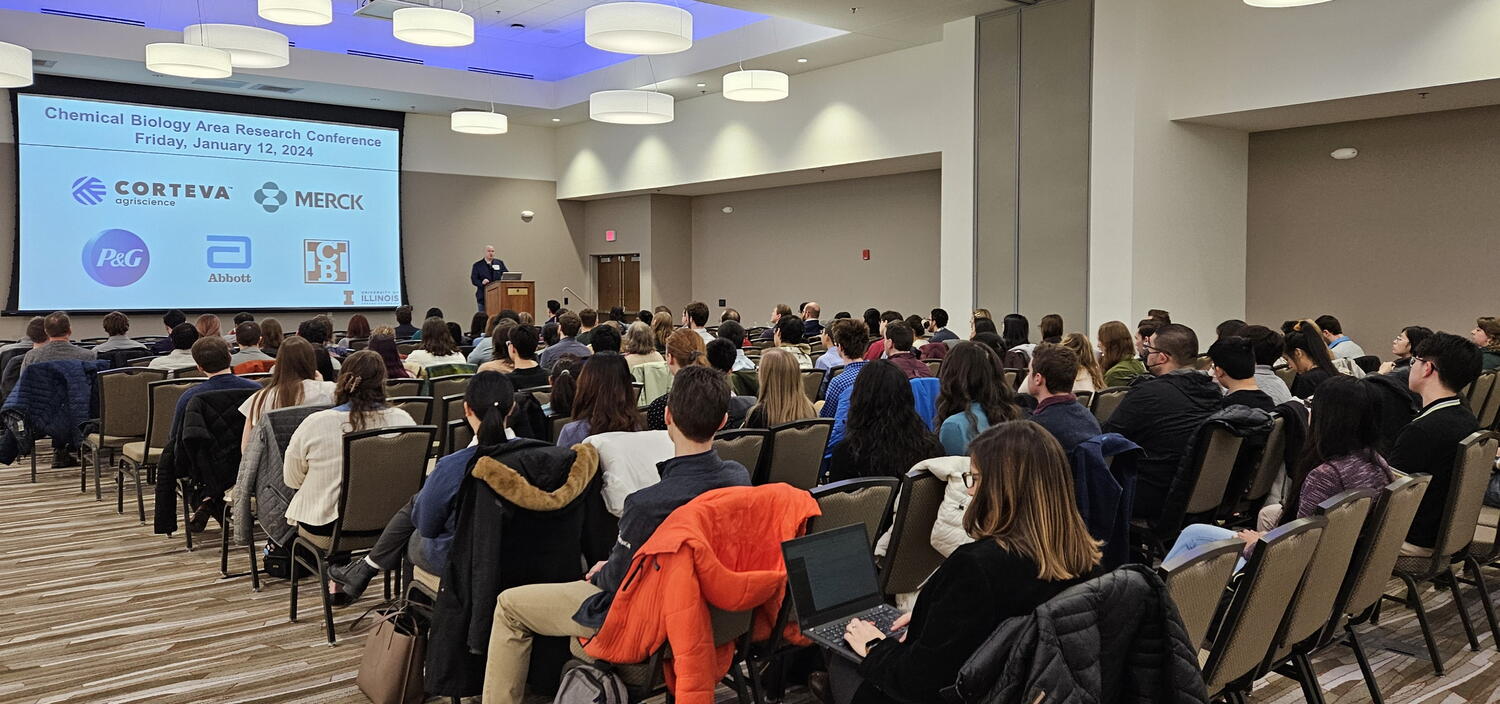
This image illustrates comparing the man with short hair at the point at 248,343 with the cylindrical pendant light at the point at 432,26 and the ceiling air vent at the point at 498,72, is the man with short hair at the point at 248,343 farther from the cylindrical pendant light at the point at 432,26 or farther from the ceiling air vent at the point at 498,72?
the ceiling air vent at the point at 498,72

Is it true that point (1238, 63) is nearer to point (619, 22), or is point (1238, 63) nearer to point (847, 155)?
point (847, 155)

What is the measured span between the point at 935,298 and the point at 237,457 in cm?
1074

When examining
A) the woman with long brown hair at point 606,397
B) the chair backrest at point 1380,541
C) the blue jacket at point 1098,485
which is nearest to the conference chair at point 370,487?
the woman with long brown hair at point 606,397

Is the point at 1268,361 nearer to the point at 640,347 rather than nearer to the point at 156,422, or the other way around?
the point at 640,347

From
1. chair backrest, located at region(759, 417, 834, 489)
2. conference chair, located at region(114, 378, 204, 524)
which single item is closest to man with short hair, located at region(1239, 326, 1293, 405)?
chair backrest, located at region(759, 417, 834, 489)

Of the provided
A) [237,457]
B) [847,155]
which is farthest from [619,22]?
[847,155]

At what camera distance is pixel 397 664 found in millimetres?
3486

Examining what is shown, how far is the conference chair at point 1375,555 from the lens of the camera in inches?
127

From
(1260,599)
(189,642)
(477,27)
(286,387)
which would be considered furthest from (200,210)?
(1260,599)

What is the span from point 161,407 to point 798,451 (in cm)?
413

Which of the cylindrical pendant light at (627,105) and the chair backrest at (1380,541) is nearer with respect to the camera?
the chair backrest at (1380,541)

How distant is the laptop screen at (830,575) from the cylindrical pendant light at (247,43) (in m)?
10.3

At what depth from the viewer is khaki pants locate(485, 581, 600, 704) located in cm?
305

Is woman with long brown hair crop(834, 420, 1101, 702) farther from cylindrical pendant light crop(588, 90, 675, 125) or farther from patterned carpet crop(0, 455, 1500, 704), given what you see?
cylindrical pendant light crop(588, 90, 675, 125)
